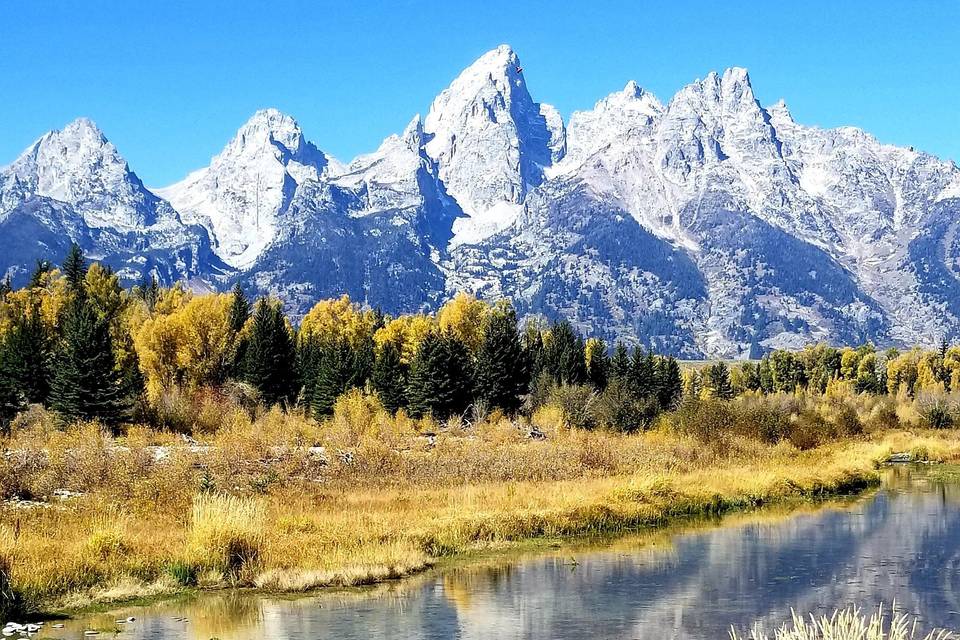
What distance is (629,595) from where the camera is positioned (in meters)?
26.5

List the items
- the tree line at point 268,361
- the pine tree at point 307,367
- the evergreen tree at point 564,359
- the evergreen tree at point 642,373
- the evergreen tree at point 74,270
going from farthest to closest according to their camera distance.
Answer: the evergreen tree at point 642,373 < the evergreen tree at point 564,359 < the evergreen tree at point 74,270 < the pine tree at point 307,367 < the tree line at point 268,361

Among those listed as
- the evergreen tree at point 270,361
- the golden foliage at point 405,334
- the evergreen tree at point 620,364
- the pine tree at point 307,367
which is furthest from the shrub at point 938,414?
the evergreen tree at point 270,361

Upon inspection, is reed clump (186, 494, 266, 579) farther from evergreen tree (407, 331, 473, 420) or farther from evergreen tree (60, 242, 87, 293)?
evergreen tree (60, 242, 87, 293)

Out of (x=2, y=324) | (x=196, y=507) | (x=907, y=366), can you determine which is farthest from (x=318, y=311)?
(x=196, y=507)

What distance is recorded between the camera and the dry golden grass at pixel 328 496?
26422 mm

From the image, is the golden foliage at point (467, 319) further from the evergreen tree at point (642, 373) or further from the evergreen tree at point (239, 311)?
the evergreen tree at point (239, 311)

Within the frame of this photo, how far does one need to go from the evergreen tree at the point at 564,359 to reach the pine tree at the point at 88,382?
52.2 m

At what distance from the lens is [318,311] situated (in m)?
154

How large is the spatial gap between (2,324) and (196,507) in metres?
87.8

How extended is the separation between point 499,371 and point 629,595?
73.7 meters

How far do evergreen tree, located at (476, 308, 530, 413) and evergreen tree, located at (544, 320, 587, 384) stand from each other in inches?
300

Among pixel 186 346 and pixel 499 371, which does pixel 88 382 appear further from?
pixel 499 371

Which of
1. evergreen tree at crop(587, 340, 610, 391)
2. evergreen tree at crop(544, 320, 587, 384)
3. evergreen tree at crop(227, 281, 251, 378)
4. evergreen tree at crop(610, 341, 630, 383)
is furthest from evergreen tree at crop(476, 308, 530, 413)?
evergreen tree at crop(610, 341, 630, 383)

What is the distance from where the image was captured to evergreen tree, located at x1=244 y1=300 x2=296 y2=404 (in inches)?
3760
